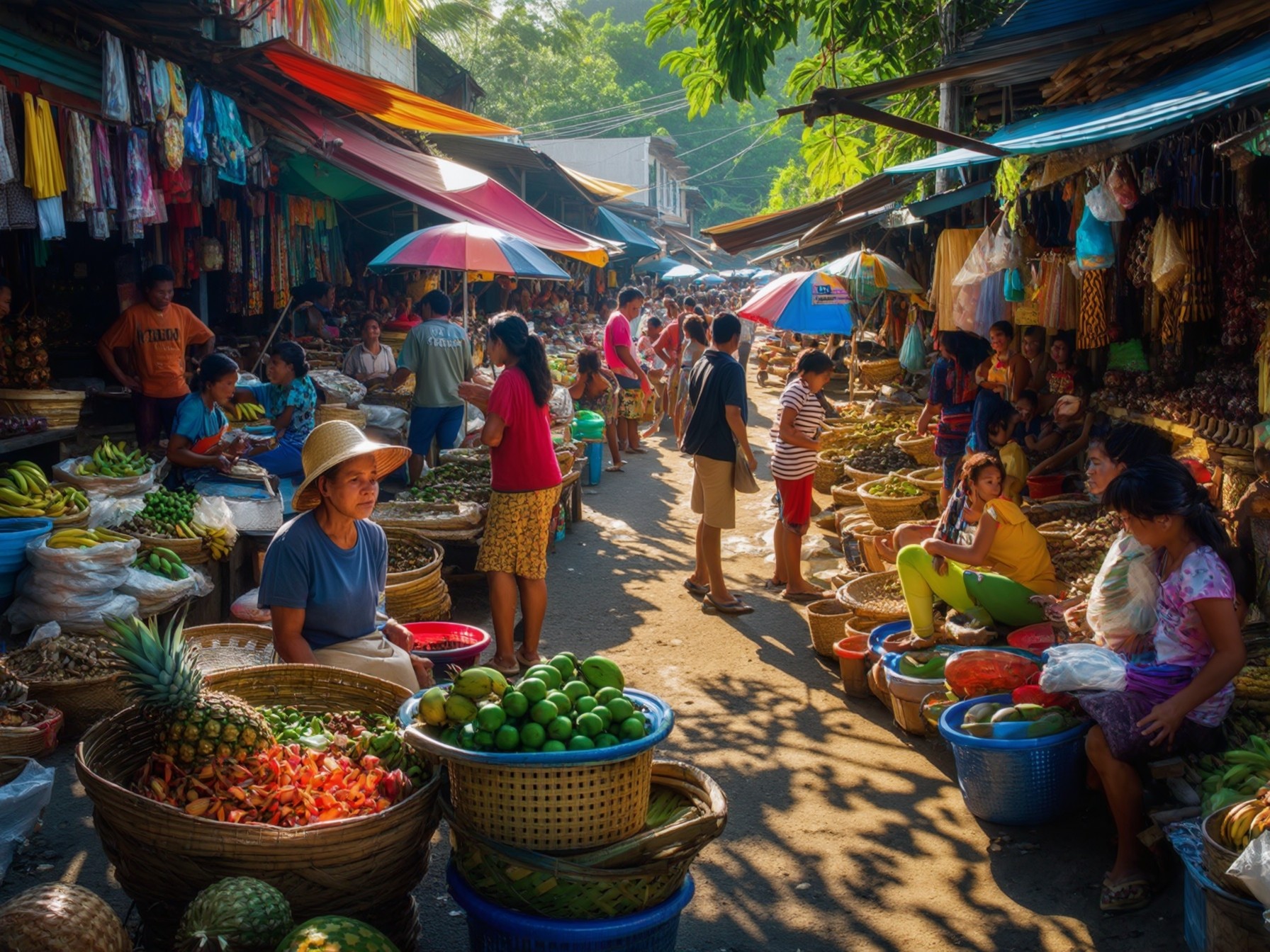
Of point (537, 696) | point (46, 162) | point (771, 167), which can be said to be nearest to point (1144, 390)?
point (537, 696)

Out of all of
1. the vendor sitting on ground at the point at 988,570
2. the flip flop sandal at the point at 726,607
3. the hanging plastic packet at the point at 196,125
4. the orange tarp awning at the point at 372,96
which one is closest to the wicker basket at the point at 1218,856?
the vendor sitting on ground at the point at 988,570

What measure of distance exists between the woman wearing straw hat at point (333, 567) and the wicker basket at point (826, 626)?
10.6 ft

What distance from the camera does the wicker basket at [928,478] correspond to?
903 centimetres

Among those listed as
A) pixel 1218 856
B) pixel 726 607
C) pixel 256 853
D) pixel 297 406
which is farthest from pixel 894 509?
pixel 256 853

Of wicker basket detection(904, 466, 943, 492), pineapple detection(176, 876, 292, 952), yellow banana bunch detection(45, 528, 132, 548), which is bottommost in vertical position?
wicker basket detection(904, 466, 943, 492)

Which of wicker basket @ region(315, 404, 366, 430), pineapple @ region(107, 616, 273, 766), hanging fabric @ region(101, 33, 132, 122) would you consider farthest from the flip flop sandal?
hanging fabric @ region(101, 33, 132, 122)

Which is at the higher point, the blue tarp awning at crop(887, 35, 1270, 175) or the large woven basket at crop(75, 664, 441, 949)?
the blue tarp awning at crop(887, 35, 1270, 175)

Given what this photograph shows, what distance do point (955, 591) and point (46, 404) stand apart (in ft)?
19.0

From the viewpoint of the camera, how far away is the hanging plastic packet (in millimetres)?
8273

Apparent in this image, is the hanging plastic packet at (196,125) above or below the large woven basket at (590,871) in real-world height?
above

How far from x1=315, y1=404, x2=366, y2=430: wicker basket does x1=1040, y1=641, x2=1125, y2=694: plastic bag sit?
689cm

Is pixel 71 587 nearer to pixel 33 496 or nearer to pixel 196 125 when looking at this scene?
pixel 33 496

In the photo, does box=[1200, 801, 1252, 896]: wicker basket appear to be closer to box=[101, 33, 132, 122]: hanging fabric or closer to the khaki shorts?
the khaki shorts

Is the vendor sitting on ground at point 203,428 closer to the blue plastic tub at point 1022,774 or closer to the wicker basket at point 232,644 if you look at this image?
the wicker basket at point 232,644
